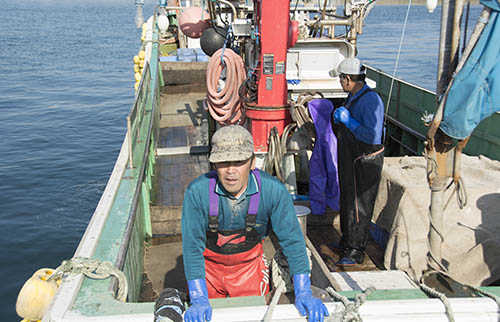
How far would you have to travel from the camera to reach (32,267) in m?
8.54

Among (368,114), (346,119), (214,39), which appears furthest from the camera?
(214,39)

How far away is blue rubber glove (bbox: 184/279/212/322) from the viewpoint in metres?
2.39

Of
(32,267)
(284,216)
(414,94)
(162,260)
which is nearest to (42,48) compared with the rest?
(32,267)

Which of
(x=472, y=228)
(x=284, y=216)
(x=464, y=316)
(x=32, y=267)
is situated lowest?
(x=32, y=267)

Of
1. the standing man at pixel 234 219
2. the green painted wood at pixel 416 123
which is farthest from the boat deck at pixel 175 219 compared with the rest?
the green painted wood at pixel 416 123

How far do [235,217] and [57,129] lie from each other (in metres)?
16.0

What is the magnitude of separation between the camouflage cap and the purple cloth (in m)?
3.02

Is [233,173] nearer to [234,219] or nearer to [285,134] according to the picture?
[234,219]

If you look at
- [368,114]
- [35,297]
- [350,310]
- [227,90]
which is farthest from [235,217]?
[227,90]

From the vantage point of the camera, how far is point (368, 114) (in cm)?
419

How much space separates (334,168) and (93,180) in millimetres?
9078

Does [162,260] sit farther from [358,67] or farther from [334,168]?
[358,67]

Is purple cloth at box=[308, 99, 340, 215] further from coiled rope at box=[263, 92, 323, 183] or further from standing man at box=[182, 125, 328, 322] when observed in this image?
standing man at box=[182, 125, 328, 322]

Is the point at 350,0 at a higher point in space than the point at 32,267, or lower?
higher
